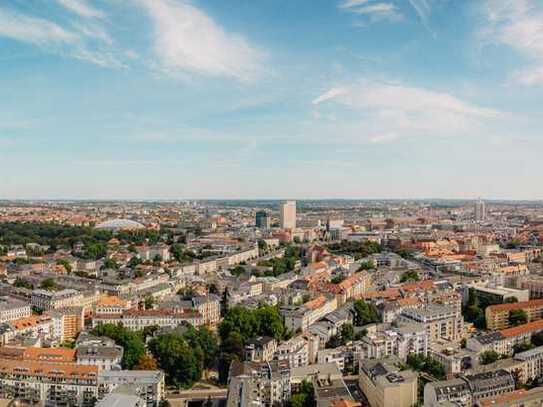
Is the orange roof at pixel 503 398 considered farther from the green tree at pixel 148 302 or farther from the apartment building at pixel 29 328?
the green tree at pixel 148 302

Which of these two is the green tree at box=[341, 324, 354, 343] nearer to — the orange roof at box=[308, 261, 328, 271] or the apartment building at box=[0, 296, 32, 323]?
the apartment building at box=[0, 296, 32, 323]

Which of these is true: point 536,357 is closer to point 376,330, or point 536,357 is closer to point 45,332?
point 376,330

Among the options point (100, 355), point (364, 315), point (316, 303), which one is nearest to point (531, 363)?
point (364, 315)

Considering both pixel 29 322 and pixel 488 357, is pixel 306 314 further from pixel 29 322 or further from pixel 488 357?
pixel 29 322

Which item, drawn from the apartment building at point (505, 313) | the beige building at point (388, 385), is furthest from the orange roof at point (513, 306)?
the beige building at point (388, 385)

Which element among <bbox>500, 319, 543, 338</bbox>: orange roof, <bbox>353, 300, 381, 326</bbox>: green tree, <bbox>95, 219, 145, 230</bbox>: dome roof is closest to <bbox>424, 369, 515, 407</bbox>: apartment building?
<bbox>500, 319, 543, 338</bbox>: orange roof

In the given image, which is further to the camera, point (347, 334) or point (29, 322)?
point (29, 322)
